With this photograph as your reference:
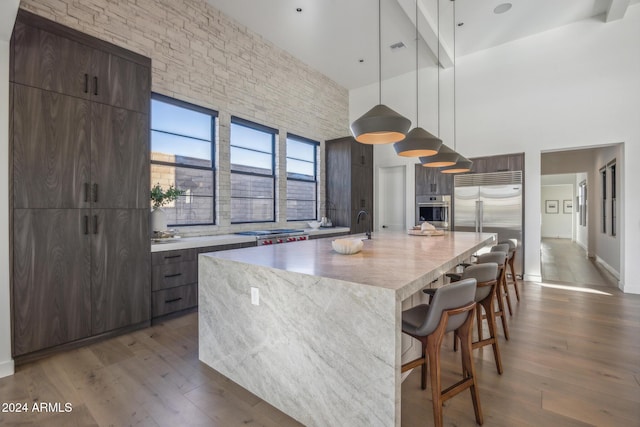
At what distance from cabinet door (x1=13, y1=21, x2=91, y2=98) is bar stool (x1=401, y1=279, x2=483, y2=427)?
11.0 feet

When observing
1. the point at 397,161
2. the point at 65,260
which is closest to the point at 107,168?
the point at 65,260

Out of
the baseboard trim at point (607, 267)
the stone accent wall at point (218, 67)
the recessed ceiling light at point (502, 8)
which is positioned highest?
the recessed ceiling light at point (502, 8)

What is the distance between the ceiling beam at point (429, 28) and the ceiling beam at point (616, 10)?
7.03ft

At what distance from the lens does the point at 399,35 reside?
A: 5.13 m

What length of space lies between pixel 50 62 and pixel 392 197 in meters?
6.05

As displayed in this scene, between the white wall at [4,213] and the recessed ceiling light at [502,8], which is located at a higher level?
the recessed ceiling light at [502,8]

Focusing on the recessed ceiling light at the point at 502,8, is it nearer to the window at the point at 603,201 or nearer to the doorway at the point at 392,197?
the doorway at the point at 392,197

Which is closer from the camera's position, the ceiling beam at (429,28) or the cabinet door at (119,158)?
the cabinet door at (119,158)

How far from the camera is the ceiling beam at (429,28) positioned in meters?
4.19

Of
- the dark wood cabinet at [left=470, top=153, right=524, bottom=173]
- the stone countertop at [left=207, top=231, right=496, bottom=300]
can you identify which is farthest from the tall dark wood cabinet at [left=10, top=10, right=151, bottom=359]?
the dark wood cabinet at [left=470, top=153, right=524, bottom=173]

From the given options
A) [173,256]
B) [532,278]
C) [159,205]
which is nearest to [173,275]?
[173,256]

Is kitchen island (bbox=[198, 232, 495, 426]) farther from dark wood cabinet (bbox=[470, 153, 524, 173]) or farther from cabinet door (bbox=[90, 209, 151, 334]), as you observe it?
dark wood cabinet (bbox=[470, 153, 524, 173])

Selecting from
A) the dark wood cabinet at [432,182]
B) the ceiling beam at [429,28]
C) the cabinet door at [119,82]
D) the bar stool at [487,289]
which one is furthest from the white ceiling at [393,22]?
the bar stool at [487,289]

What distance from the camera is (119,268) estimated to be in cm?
300
